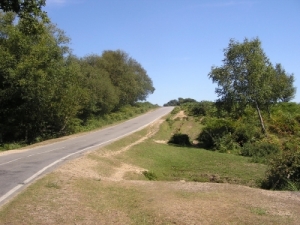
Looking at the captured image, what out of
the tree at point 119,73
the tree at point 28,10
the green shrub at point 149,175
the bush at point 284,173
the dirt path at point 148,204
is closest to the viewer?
the dirt path at point 148,204

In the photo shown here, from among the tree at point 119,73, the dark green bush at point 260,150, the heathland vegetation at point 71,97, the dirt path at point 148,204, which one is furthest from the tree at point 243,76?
the tree at point 119,73

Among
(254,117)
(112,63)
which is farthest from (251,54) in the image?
(112,63)

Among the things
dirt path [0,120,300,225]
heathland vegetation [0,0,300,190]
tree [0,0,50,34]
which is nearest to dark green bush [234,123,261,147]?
heathland vegetation [0,0,300,190]

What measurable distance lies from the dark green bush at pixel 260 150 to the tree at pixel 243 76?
3.59 meters

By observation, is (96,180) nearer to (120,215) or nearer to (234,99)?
(120,215)

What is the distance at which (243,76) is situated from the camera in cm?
2753

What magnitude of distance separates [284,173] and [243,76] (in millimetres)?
15052

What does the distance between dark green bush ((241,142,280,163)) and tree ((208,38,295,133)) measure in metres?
3.59

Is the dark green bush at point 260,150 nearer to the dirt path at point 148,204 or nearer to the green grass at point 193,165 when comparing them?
the green grass at point 193,165

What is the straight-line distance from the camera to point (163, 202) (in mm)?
8969

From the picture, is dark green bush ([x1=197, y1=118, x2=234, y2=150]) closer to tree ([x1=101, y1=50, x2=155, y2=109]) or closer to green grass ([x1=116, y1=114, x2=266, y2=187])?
green grass ([x1=116, y1=114, x2=266, y2=187])

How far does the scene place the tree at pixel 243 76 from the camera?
27.3 meters

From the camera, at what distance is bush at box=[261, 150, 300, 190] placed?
13.3m

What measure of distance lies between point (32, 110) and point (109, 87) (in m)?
19.2
